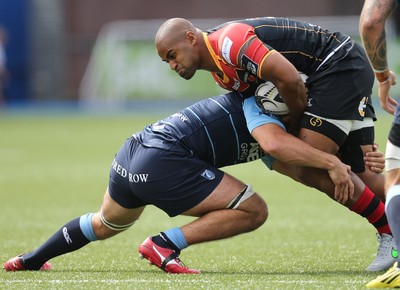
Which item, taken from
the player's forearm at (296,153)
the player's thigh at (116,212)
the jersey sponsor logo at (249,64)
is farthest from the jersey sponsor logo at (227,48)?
the player's thigh at (116,212)

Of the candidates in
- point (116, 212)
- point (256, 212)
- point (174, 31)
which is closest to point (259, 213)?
point (256, 212)

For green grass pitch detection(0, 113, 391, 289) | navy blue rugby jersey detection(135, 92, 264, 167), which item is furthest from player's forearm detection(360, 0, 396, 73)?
green grass pitch detection(0, 113, 391, 289)

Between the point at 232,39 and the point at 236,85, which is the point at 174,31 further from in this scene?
the point at 236,85

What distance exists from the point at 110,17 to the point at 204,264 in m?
25.1

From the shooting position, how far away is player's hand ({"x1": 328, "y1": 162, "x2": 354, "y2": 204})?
6168 mm

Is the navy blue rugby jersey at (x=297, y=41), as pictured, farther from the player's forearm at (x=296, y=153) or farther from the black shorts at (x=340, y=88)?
the player's forearm at (x=296, y=153)

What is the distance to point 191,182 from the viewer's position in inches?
245

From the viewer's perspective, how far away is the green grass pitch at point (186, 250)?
5.99 meters

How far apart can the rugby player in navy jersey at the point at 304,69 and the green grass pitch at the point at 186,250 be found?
0.72 meters

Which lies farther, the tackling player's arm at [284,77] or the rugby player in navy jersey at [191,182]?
the rugby player in navy jersey at [191,182]

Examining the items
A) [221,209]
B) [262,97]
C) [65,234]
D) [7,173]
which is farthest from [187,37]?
[7,173]

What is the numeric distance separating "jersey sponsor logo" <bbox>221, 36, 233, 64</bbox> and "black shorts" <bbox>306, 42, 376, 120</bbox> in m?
0.61

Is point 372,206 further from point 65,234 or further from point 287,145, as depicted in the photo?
point 65,234

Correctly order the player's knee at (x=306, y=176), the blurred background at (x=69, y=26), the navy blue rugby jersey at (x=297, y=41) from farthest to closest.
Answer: the blurred background at (x=69, y=26) → the player's knee at (x=306, y=176) → the navy blue rugby jersey at (x=297, y=41)
